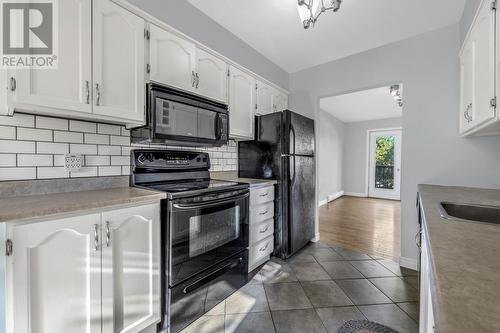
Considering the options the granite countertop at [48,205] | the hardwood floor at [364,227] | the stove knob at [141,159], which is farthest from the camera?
the hardwood floor at [364,227]

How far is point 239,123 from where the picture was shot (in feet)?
8.08

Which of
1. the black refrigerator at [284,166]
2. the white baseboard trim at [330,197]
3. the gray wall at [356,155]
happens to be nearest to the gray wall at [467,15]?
the black refrigerator at [284,166]

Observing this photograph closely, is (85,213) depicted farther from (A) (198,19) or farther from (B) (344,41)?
(B) (344,41)

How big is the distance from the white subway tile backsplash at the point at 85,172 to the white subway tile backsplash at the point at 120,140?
0.24m

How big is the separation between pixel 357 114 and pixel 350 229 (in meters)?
3.77

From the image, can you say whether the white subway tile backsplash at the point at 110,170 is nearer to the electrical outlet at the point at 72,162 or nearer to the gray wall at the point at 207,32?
the electrical outlet at the point at 72,162

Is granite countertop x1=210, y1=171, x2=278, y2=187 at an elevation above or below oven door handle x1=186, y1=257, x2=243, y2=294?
above

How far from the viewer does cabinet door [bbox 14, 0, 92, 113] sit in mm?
1142

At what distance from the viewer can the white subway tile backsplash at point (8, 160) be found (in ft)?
4.04

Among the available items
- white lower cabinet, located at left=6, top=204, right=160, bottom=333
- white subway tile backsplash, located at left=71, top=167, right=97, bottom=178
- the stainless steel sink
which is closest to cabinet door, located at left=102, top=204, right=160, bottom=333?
white lower cabinet, located at left=6, top=204, right=160, bottom=333

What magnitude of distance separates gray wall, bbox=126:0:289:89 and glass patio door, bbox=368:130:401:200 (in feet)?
17.1

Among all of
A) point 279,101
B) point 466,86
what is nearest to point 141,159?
point 279,101

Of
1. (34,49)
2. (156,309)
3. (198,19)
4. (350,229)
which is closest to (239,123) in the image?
(198,19)

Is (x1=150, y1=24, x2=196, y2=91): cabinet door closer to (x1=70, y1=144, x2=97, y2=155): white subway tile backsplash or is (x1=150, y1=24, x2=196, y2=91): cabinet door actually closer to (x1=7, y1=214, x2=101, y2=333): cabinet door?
(x1=70, y1=144, x2=97, y2=155): white subway tile backsplash
